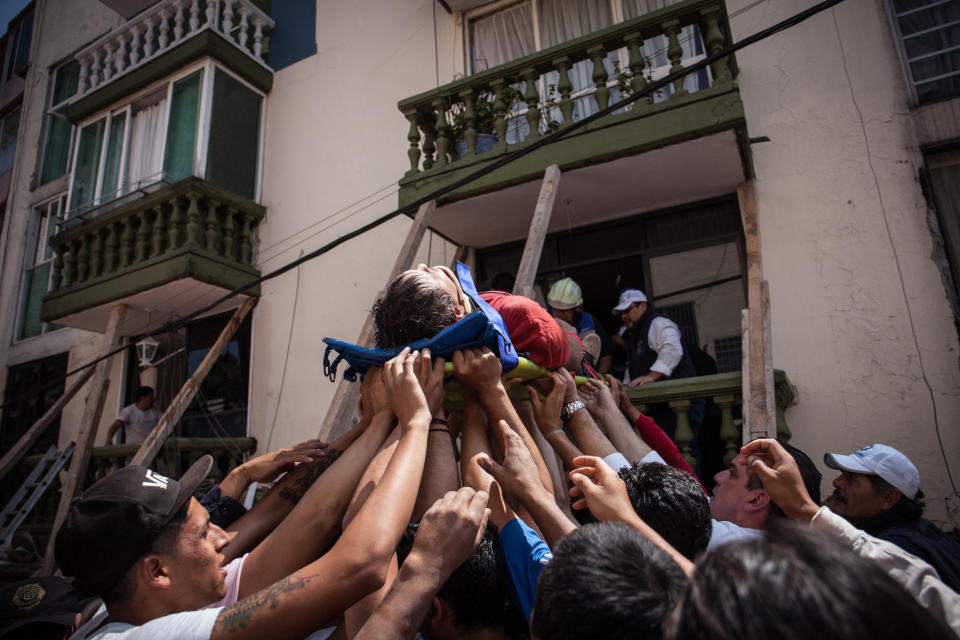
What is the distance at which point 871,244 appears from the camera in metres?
5.20

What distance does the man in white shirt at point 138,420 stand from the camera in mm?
8086

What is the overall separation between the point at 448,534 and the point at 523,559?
11.6 inches

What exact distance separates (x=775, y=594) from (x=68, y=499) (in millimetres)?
8316

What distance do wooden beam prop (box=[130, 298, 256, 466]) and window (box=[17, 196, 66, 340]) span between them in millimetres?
4353

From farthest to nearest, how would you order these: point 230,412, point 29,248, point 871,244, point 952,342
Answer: point 29,248 < point 230,412 < point 871,244 < point 952,342

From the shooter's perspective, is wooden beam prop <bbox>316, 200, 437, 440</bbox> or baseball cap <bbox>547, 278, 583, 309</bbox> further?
baseball cap <bbox>547, 278, 583, 309</bbox>

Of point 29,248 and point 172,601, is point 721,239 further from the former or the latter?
point 29,248

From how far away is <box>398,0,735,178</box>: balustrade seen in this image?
541 cm

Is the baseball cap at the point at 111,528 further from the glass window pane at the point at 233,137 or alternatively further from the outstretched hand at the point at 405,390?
the glass window pane at the point at 233,137

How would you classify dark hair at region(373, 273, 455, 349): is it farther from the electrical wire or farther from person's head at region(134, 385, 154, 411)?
person's head at region(134, 385, 154, 411)

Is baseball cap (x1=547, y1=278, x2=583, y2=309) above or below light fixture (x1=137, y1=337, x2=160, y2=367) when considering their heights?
below

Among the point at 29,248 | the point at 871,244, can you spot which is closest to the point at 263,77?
the point at 29,248

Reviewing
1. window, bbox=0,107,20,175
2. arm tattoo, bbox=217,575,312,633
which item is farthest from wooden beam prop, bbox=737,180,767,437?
window, bbox=0,107,20,175

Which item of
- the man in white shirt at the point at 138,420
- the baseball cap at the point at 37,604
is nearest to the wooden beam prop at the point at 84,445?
the man in white shirt at the point at 138,420
